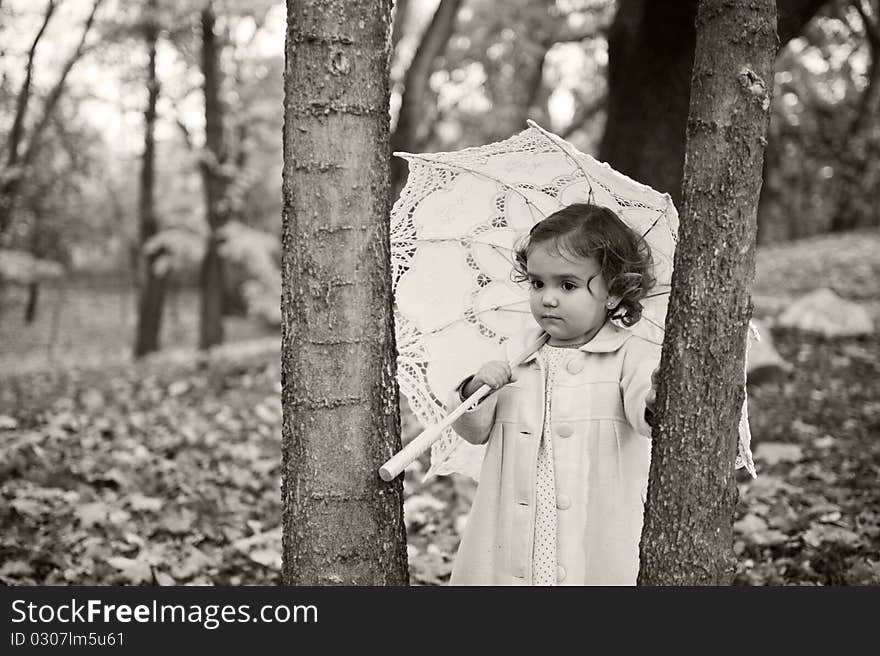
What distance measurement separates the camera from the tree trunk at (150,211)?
462 inches

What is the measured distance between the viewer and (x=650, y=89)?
4.80 meters

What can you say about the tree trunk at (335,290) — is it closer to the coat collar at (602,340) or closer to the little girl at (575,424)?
the little girl at (575,424)

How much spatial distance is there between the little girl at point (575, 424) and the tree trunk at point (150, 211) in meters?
9.17

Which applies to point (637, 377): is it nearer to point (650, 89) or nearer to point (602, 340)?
point (602, 340)

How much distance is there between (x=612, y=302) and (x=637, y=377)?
0.25m

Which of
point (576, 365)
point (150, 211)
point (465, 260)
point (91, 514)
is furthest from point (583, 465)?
point (150, 211)

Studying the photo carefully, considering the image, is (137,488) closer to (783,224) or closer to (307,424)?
(307,424)

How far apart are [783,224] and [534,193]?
27192 mm

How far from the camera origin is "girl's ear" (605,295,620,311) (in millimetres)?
2512

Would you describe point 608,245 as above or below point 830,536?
above

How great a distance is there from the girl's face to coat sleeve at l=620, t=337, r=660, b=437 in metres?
0.16

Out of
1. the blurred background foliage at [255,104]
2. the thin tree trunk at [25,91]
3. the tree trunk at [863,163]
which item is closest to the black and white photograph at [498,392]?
the blurred background foliage at [255,104]

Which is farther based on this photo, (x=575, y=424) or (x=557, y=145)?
(x=575, y=424)

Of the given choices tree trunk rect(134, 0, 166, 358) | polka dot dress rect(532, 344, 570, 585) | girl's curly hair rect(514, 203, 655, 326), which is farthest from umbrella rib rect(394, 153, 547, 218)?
tree trunk rect(134, 0, 166, 358)
